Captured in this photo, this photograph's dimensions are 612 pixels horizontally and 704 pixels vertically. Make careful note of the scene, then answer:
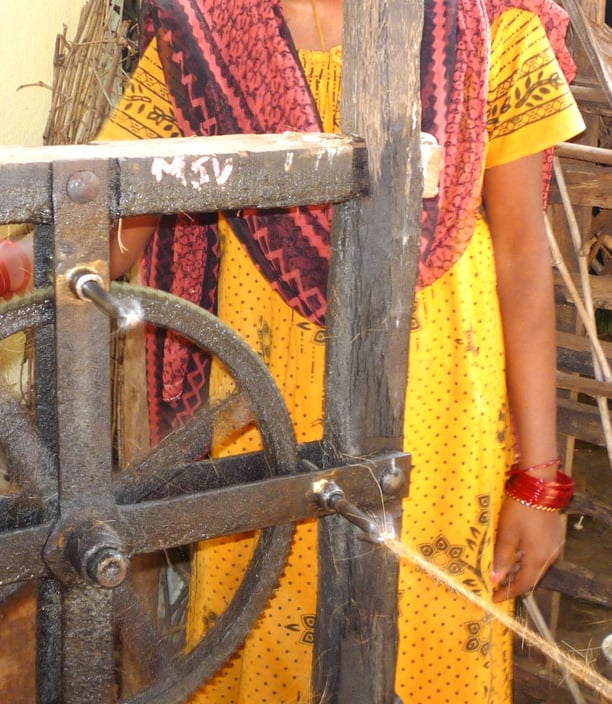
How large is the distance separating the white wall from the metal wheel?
5.98ft

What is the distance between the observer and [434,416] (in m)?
1.69

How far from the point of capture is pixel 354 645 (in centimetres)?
130

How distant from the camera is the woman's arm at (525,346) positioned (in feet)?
5.40

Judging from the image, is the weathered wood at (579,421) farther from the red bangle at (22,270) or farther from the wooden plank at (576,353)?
the red bangle at (22,270)

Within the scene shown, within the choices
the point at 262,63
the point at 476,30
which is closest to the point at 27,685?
the point at 262,63

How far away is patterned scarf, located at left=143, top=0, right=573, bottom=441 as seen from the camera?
57.8 inches

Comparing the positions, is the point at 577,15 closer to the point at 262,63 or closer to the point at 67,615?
the point at 262,63

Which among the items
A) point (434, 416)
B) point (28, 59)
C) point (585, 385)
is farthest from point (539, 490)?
point (28, 59)

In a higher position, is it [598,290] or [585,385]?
[598,290]

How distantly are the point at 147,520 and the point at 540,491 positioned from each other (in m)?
0.78

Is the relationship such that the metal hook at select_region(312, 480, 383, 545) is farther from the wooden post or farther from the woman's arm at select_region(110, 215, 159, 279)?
the woman's arm at select_region(110, 215, 159, 279)

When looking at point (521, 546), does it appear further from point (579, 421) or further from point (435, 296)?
point (579, 421)

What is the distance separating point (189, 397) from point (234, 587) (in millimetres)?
315

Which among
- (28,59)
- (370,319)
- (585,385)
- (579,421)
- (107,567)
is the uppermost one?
(28,59)
